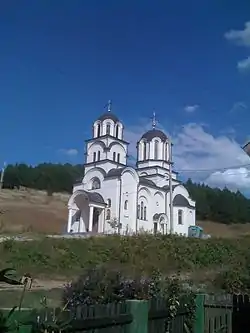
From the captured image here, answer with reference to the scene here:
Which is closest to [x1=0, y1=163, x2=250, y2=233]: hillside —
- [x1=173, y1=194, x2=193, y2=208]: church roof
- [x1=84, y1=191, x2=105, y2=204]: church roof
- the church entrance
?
[x1=173, y1=194, x2=193, y2=208]: church roof

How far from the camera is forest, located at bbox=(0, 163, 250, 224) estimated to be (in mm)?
101438

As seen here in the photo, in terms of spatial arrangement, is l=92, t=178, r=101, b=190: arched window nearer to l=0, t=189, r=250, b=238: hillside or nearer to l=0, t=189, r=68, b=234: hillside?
l=0, t=189, r=68, b=234: hillside

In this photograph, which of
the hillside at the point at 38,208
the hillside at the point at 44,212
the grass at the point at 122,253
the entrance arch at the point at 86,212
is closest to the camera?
the grass at the point at 122,253

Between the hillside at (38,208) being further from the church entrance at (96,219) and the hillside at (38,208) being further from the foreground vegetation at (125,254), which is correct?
the foreground vegetation at (125,254)

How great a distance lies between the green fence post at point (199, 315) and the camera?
817 cm

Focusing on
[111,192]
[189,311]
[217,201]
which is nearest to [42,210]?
[111,192]

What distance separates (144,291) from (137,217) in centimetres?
4282

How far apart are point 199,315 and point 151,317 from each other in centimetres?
239

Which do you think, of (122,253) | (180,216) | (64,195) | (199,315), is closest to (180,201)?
(180,216)

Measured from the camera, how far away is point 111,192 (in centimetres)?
4903

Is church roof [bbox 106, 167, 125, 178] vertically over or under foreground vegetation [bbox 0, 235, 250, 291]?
over

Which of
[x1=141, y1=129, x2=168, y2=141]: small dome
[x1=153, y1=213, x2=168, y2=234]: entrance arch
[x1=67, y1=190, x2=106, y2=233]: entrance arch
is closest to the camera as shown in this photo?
[x1=67, y1=190, x2=106, y2=233]: entrance arch

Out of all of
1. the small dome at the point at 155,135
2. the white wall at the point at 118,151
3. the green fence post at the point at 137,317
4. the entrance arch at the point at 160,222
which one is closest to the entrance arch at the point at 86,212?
the white wall at the point at 118,151

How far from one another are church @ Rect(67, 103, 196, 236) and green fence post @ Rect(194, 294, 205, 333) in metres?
36.7
